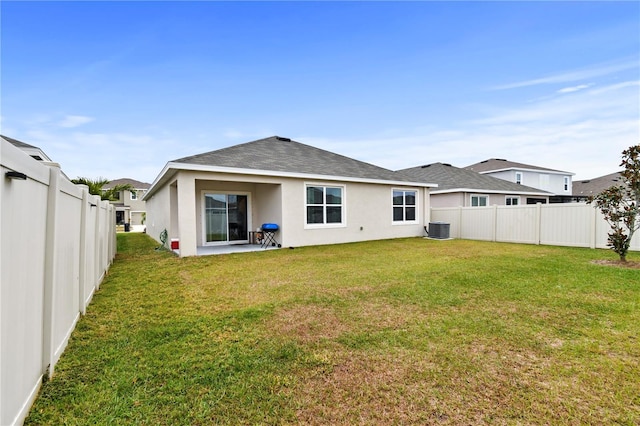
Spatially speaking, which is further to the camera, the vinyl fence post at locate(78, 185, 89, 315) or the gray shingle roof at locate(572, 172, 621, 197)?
the gray shingle roof at locate(572, 172, 621, 197)

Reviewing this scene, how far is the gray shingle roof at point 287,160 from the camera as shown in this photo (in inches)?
426

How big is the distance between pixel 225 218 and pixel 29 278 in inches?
430

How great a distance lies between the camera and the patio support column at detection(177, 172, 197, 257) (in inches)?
378

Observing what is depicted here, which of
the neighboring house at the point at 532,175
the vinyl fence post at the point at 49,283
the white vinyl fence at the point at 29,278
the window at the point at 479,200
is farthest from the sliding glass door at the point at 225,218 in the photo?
the neighboring house at the point at 532,175

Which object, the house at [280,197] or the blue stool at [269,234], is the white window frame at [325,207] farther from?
the blue stool at [269,234]

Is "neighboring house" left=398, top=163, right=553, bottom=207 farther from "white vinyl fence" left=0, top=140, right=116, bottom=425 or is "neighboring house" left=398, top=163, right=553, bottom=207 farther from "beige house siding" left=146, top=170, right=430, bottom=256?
"white vinyl fence" left=0, top=140, right=116, bottom=425

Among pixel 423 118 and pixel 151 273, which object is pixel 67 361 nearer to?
pixel 151 273

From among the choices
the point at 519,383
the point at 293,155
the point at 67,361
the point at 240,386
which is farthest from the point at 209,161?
the point at 519,383

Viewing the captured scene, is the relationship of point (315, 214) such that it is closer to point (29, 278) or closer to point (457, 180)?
point (29, 278)

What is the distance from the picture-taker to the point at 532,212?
12.6m

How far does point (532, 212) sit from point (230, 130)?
1764cm

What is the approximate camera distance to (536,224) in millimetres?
12406

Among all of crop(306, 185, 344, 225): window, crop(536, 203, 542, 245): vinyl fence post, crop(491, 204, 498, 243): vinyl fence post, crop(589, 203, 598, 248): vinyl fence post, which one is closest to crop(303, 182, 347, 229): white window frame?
crop(306, 185, 344, 225): window

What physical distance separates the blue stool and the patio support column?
8.77ft
